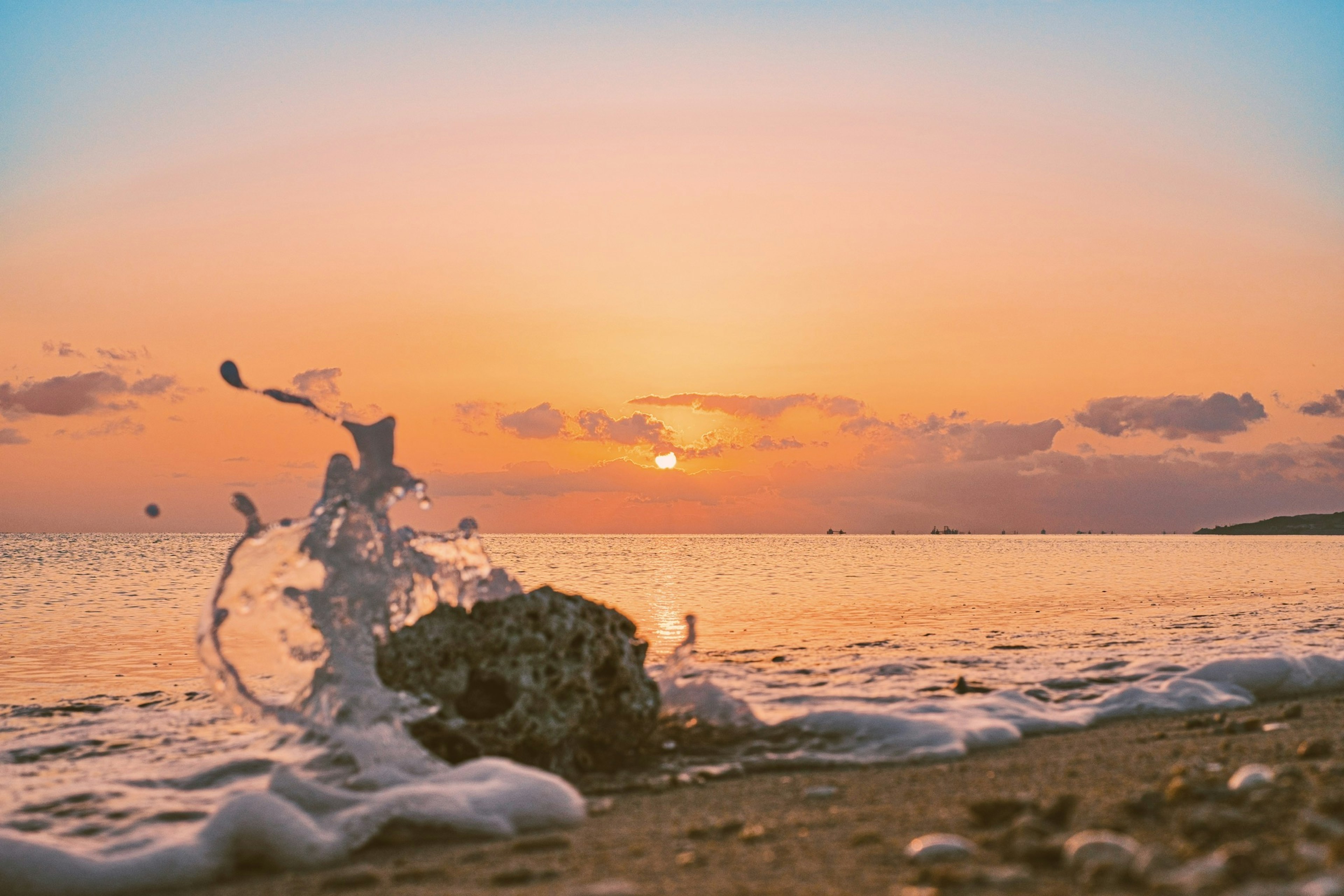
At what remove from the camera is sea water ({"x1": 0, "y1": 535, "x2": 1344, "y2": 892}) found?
5.29 meters

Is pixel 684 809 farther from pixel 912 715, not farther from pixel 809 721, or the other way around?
pixel 912 715


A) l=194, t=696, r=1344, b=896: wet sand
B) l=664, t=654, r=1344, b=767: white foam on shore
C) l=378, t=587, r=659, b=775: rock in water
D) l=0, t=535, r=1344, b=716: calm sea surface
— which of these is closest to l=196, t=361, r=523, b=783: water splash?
l=378, t=587, r=659, b=775: rock in water

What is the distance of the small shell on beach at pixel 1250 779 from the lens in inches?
170

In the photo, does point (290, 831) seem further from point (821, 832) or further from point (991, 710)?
point (991, 710)

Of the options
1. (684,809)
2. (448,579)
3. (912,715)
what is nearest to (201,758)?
(448,579)

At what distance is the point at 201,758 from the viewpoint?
681 centimetres

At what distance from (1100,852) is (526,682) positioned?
12.4 ft

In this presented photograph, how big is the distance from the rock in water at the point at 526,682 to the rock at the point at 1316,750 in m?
3.85

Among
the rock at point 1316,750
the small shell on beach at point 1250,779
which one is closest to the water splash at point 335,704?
the small shell on beach at point 1250,779

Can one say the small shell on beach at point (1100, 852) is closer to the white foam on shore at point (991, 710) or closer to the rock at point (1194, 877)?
the rock at point (1194, 877)

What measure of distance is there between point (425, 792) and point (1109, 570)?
30.4 m

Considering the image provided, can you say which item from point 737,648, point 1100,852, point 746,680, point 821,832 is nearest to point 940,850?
point 1100,852

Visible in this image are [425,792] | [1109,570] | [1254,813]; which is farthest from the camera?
[1109,570]

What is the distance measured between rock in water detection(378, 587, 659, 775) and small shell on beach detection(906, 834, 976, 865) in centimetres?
287
